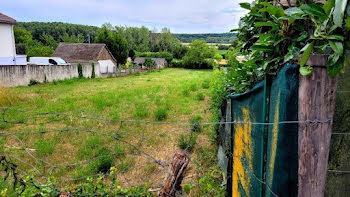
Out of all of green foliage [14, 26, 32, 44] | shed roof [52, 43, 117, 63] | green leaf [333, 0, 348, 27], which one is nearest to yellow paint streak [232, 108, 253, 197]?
green leaf [333, 0, 348, 27]

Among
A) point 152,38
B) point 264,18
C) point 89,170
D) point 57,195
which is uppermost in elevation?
point 152,38

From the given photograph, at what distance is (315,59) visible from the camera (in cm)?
91

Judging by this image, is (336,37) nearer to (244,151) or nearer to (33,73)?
(244,151)

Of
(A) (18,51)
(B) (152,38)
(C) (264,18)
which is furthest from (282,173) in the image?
(B) (152,38)

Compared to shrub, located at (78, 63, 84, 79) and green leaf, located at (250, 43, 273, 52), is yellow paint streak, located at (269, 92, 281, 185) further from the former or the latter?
shrub, located at (78, 63, 84, 79)

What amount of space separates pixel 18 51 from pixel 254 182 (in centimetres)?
3536

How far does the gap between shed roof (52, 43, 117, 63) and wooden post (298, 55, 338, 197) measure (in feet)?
90.2

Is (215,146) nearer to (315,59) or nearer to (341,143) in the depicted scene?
(341,143)

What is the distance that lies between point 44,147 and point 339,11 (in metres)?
4.84

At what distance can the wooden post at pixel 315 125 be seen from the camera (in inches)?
36.0

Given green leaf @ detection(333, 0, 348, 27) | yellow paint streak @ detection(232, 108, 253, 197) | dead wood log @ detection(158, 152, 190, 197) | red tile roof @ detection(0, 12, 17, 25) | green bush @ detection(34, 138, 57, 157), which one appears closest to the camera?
green leaf @ detection(333, 0, 348, 27)

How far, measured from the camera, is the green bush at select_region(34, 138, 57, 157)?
422 cm

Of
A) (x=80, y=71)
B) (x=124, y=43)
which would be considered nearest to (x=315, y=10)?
(x=80, y=71)

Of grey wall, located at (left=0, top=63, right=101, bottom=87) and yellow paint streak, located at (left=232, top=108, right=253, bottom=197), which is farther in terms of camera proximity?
grey wall, located at (left=0, top=63, right=101, bottom=87)
